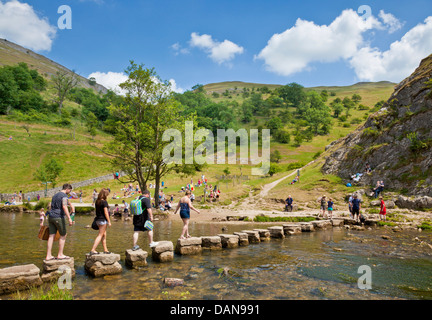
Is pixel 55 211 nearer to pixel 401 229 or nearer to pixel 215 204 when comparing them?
pixel 401 229

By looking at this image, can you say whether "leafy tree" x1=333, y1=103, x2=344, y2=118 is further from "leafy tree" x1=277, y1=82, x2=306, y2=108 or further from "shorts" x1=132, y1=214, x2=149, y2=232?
"shorts" x1=132, y1=214, x2=149, y2=232

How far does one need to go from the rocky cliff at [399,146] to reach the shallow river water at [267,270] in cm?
1684

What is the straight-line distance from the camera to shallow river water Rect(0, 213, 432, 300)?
7141mm

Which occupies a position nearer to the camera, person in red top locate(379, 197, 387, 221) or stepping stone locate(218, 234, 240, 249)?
stepping stone locate(218, 234, 240, 249)

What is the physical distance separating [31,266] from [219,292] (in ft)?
17.1

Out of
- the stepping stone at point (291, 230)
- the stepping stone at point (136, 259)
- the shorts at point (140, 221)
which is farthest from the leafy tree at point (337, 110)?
the stepping stone at point (136, 259)

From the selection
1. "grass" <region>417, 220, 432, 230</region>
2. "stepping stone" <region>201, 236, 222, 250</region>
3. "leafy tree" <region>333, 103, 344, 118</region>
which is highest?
"leafy tree" <region>333, 103, 344, 118</region>

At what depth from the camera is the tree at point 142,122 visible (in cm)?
2780

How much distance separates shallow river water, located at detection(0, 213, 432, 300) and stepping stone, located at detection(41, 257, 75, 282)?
0.40 m

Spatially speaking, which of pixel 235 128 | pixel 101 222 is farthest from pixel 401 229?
pixel 235 128

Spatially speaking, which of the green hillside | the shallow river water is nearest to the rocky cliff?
the green hillside

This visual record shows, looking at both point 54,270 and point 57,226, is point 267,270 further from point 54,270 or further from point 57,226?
point 57,226

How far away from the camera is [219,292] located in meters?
7.18
